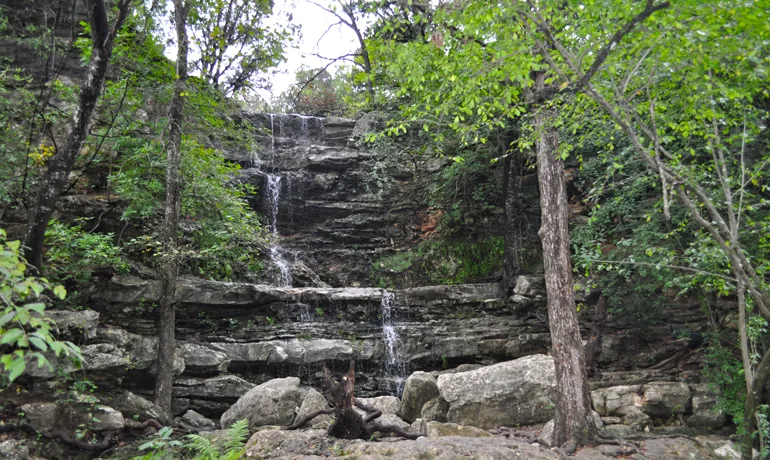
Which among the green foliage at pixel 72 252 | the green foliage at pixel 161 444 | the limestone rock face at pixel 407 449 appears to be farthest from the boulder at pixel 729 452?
the green foliage at pixel 72 252

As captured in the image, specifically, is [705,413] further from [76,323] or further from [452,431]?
[76,323]

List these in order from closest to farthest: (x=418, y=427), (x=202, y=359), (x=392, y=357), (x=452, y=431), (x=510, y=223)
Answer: (x=452, y=431) < (x=418, y=427) < (x=202, y=359) < (x=392, y=357) < (x=510, y=223)

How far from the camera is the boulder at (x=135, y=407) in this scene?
837 centimetres

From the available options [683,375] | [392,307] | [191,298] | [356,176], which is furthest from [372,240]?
[683,375]

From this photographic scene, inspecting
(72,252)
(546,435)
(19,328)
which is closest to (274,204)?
(72,252)

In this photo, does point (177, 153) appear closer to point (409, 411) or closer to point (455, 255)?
point (409, 411)

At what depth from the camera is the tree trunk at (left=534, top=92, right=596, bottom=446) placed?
7.14 m

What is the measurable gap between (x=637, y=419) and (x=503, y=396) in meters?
2.72

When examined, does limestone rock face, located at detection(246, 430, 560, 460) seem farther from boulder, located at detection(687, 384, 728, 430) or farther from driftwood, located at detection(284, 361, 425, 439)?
boulder, located at detection(687, 384, 728, 430)

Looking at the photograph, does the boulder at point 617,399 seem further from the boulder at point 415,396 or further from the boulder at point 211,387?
the boulder at point 211,387

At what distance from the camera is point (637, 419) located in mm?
8977

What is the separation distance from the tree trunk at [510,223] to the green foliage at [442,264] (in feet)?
3.75

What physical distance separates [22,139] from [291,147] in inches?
389

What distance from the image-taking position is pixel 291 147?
1875 cm
